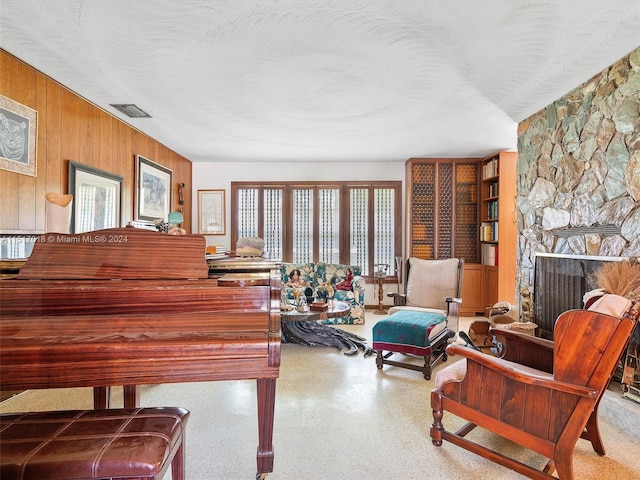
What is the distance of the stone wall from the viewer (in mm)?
2314

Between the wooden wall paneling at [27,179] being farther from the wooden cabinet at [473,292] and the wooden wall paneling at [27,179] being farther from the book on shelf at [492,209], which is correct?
the book on shelf at [492,209]

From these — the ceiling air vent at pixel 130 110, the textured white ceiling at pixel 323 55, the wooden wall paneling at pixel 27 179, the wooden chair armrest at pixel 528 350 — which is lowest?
the wooden chair armrest at pixel 528 350

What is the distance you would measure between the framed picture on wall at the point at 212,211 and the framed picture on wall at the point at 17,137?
10.7 feet

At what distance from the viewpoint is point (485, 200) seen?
5.22 metres

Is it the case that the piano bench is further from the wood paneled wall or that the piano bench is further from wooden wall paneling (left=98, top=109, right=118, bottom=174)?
wooden wall paneling (left=98, top=109, right=118, bottom=174)

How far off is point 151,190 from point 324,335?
2784 mm

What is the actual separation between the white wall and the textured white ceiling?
6.41ft

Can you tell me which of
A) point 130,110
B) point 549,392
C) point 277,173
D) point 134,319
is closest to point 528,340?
point 549,392

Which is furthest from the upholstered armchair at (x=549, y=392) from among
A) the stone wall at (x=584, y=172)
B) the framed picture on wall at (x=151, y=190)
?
the framed picture on wall at (x=151, y=190)

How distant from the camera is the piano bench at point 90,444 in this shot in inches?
37.9

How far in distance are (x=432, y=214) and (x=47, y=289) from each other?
16.2ft

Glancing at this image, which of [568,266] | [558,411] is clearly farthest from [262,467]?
[568,266]

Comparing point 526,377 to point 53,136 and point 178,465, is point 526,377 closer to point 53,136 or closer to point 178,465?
point 178,465

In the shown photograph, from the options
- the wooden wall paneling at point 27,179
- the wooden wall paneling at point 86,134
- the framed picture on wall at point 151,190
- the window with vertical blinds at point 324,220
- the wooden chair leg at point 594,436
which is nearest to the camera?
the wooden chair leg at point 594,436
